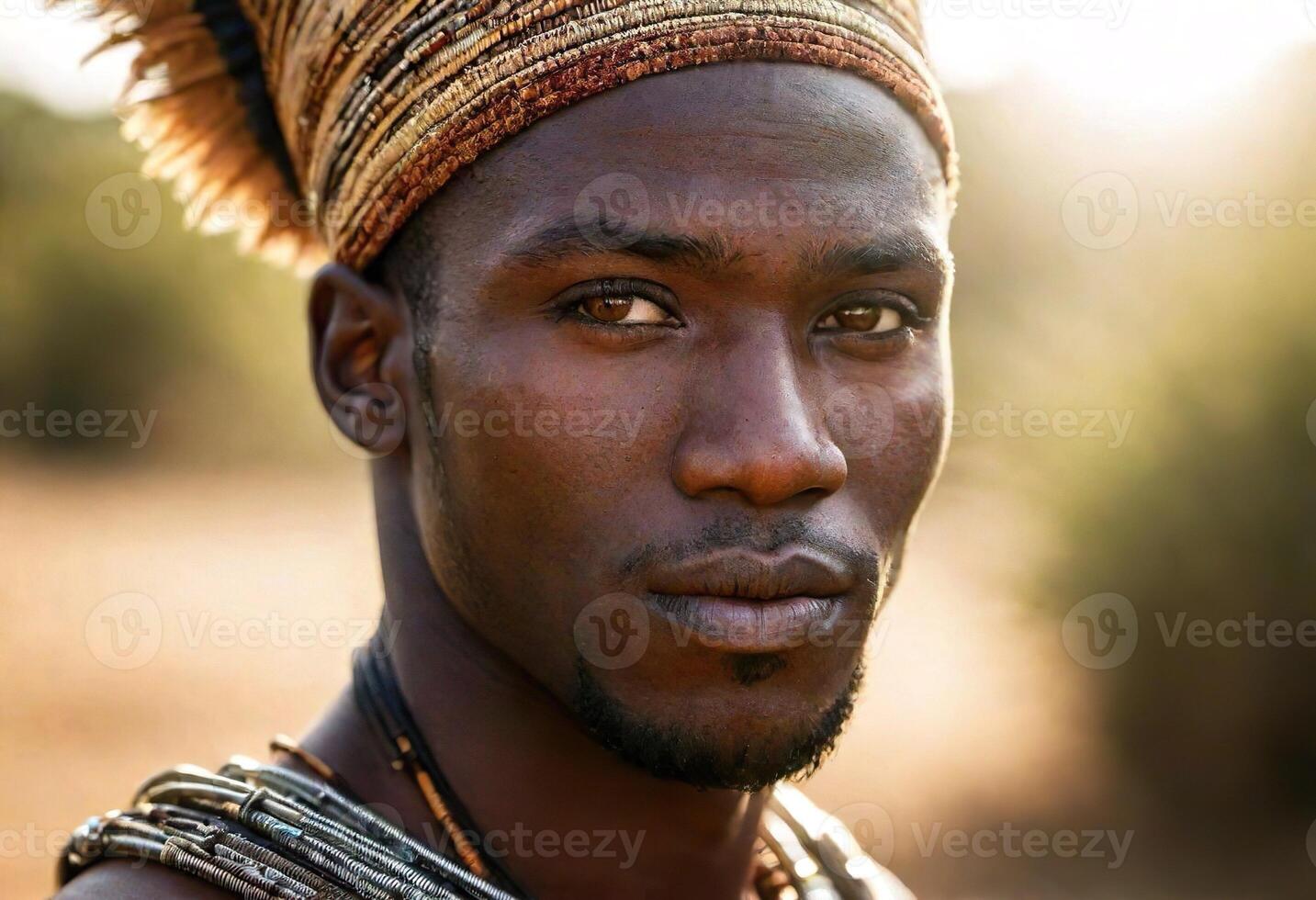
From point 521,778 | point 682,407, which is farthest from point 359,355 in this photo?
point 521,778

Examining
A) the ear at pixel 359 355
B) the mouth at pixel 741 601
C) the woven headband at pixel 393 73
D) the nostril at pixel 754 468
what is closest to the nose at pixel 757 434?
the nostril at pixel 754 468

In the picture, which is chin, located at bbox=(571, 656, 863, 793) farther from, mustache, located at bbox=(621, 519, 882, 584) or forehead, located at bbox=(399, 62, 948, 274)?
forehead, located at bbox=(399, 62, 948, 274)

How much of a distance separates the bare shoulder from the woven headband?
1.28 metres

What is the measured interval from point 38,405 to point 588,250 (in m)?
26.9

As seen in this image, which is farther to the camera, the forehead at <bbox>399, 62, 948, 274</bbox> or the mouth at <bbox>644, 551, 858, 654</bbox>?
the forehead at <bbox>399, 62, 948, 274</bbox>

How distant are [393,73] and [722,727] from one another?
146 cm

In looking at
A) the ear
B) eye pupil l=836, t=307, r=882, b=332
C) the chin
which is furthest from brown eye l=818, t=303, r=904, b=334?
the ear

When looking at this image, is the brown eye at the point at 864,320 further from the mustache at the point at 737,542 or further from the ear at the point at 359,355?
the ear at the point at 359,355

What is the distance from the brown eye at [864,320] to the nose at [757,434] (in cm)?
19

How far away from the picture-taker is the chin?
7.55ft

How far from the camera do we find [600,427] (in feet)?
7.67

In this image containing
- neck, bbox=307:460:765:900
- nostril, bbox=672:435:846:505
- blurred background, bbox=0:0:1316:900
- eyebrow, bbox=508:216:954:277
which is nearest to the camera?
nostril, bbox=672:435:846:505

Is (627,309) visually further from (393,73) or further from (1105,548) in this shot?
(1105,548)

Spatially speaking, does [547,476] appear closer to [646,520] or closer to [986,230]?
[646,520]
